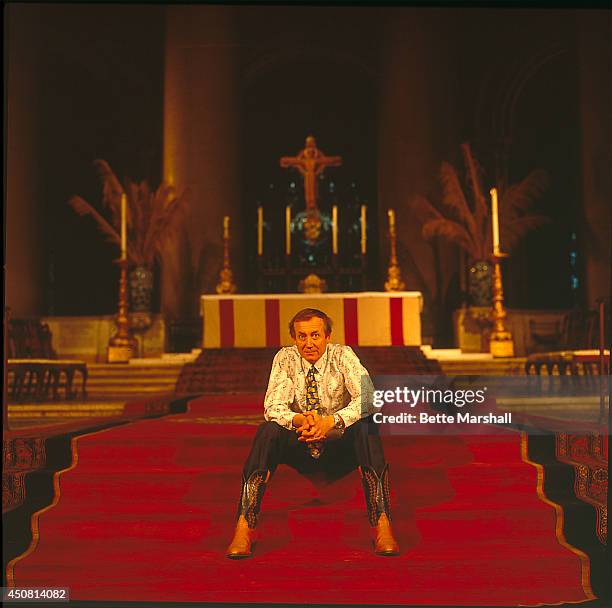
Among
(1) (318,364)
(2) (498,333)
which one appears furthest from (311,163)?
(1) (318,364)

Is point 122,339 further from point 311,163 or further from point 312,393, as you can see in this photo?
point 312,393

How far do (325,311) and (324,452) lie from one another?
407 cm

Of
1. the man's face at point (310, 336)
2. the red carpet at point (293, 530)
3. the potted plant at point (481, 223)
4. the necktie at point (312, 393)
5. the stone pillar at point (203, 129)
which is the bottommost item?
the red carpet at point (293, 530)

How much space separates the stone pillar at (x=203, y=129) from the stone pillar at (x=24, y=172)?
69.7 inches

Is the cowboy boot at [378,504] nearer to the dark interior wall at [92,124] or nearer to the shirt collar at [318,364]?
the shirt collar at [318,364]

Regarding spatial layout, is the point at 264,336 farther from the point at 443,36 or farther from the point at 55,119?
the point at 55,119

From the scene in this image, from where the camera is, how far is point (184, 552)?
342cm

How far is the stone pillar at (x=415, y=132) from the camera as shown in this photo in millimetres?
11375

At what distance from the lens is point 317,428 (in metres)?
3.21

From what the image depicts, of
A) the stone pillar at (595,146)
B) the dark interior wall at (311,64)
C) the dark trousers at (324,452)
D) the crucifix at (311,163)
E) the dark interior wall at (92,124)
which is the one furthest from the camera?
the dark interior wall at (92,124)

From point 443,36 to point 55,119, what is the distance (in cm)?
622

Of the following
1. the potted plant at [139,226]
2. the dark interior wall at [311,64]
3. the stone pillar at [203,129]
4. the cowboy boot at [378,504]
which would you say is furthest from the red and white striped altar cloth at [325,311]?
the dark interior wall at [311,64]

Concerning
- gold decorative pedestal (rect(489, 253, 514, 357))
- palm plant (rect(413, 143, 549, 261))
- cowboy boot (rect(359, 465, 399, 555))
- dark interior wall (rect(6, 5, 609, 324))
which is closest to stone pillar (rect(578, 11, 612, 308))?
palm plant (rect(413, 143, 549, 261))

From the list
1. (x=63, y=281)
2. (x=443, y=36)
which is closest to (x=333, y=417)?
Answer: (x=443, y=36)
